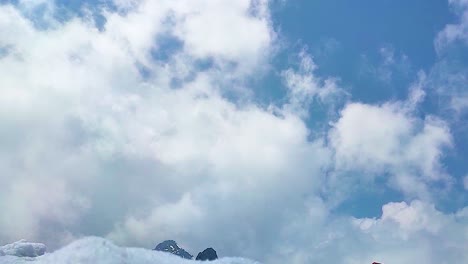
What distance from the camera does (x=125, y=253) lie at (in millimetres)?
23906

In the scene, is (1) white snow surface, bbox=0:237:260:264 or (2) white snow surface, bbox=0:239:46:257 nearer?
(1) white snow surface, bbox=0:237:260:264

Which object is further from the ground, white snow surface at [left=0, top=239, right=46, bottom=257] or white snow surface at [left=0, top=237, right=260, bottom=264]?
white snow surface at [left=0, top=239, right=46, bottom=257]

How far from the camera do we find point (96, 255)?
22.5m

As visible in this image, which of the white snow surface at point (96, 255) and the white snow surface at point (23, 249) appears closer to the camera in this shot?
the white snow surface at point (96, 255)

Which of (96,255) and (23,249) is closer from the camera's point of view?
(96,255)

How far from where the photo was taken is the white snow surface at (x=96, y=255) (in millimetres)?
22500

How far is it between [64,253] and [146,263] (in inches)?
166

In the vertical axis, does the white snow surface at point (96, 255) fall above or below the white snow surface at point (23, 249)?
below

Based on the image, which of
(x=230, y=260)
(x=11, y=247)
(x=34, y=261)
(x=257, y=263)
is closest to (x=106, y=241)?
(x=34, y=261)

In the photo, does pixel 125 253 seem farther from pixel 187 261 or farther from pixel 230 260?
pixel 230 260

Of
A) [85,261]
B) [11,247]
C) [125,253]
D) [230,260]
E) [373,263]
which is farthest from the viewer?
[373,263]

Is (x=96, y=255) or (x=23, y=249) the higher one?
(x=23, y=249)

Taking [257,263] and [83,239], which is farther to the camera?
[257,263]

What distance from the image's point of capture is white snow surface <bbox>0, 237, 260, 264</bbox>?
2250 centimetres
